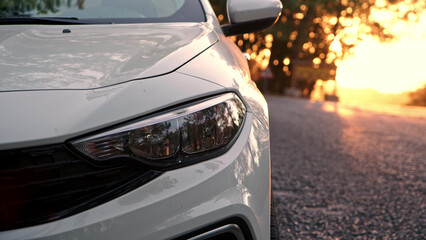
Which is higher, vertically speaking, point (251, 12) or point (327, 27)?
point (251, 12)

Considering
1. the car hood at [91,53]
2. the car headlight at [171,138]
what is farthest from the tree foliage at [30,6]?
the car headlight at [171,138]

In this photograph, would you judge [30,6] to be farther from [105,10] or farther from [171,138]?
[171,138]

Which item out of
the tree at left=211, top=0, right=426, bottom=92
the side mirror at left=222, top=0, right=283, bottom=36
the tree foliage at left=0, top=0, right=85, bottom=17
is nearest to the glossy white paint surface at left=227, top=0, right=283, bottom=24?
the side mirror at left=222, top=0, right=283, bottom=36

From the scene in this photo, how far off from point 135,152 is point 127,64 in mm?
350

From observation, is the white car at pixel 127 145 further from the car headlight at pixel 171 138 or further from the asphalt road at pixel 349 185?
the asphalt road at pixel 349 185

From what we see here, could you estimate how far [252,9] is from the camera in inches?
87.2

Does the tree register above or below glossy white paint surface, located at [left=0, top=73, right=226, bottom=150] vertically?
below

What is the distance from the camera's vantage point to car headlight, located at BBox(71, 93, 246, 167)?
3.51ft

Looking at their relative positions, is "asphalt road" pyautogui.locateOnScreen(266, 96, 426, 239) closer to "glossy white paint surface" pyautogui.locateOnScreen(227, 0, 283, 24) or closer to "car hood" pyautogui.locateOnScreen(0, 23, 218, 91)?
"glossy white paint surface" pyautogui.locateOnScreen(227, 0, 283, 24)

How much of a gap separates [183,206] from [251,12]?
1439mm

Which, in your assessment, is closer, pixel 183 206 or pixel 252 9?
pixel 183 206

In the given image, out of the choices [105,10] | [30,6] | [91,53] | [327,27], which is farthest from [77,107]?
[327,27]

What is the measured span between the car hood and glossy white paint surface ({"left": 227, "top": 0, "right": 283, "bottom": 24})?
0.44 m

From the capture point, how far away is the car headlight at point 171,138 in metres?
1.07
